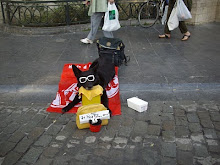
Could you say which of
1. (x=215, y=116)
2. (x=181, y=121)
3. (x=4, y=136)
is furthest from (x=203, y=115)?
(x=4, y=136)

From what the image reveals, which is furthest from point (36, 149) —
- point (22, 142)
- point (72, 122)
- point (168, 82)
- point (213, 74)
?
point (213, 74)

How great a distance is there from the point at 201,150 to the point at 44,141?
1.88 metres

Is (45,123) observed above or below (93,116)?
below

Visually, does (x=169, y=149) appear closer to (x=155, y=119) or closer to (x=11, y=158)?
(x=155, y=119)

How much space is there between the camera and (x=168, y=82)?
15.2 feet

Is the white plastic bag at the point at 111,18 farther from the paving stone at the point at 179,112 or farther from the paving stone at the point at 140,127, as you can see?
the paving stone at the point at 140,127

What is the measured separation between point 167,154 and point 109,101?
147 centimetres

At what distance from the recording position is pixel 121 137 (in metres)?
3.27

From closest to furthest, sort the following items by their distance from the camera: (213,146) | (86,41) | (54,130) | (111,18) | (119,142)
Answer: (213,146) → (119,142) → (54,130) → (111,18) → (86,41)

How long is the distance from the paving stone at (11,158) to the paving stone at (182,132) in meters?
1.93

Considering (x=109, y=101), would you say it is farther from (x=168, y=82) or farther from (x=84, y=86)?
(x=168, y=82)

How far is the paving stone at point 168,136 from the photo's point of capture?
319 cm

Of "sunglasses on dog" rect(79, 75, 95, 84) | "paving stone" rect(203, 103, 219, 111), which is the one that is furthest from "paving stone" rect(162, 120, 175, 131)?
"sunglasses on dog" rect(79, 75, 95, 84)

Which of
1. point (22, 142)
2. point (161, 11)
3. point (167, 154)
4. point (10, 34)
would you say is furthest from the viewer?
point (161, 11)
